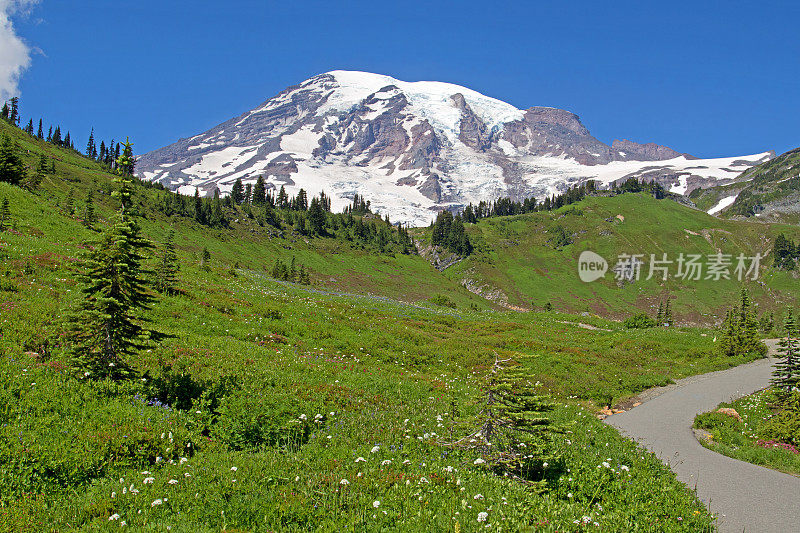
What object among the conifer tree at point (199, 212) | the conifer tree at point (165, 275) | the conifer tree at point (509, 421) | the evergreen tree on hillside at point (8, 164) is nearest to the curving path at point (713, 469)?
the conifer tree at point (509, 421)

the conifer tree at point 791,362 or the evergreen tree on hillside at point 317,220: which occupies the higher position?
the evergreen tree on hillside at point 317,220

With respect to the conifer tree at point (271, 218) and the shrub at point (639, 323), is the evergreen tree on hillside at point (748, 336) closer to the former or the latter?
the shrub at point (639, 323)

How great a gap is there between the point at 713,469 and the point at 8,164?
79.3 meters

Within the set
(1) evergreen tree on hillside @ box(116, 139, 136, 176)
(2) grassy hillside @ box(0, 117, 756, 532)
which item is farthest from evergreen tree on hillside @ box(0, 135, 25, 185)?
(1) evergreen tree on hillside @ box(116, 139, 136, 176)

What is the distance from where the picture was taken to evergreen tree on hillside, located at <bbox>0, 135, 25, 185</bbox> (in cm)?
5323

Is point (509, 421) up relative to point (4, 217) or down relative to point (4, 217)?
down

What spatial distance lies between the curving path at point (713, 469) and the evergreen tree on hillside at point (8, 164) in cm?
7360

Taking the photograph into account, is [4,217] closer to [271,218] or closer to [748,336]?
[748,336]

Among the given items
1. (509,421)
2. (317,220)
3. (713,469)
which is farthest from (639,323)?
(317,220)

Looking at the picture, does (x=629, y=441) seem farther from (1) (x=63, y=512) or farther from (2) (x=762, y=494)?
(1) (x=63, y=512)

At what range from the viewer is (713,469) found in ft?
38.1

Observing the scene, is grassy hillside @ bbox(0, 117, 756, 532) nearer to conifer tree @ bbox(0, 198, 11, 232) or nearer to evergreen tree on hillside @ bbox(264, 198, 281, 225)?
conifer tree @ bbox(0, 198, 11, 232)

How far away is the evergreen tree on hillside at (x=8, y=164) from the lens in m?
53.2

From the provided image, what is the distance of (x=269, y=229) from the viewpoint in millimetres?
163625
